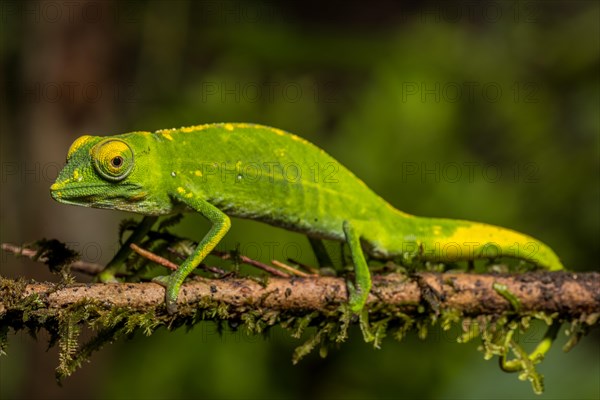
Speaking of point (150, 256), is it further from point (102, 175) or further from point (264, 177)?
point (264, 177)

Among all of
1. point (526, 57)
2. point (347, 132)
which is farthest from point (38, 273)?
point (526, 57)

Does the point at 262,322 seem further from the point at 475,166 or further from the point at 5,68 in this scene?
the point at 5,68

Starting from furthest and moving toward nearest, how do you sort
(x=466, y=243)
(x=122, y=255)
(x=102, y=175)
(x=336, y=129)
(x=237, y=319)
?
(x=336, y=129) → (x=466, y=243) → (x=122, y=255) → (x=102, y=175) → (x=237, y=319)

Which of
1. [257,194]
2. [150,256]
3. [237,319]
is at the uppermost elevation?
[257,194]

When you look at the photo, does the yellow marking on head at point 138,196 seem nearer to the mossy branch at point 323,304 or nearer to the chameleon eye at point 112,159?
the chameleon eye at point 112,159

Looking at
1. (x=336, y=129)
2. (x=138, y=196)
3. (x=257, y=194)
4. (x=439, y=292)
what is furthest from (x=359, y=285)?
(x=336, y=129)

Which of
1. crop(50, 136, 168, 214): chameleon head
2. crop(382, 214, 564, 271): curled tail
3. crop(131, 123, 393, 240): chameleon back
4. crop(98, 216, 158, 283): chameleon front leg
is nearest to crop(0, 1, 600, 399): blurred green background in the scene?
crop(382, 214, 564, 271): curled tail
